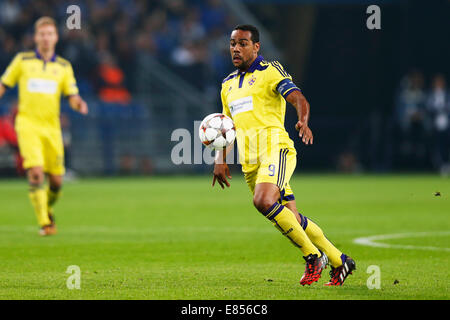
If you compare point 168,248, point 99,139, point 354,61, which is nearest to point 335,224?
point 168,248

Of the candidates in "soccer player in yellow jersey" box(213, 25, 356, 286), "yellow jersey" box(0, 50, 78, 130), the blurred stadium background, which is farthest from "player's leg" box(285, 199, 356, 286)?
the blurred stadium background

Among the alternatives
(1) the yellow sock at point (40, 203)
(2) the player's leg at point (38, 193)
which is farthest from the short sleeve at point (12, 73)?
(1) the yellow sock at point (40, 203)

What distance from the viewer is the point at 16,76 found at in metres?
11.5

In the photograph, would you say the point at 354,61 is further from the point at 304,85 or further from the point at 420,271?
the point at 420,271

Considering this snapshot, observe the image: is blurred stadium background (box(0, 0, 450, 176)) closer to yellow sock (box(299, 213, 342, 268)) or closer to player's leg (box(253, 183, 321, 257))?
yellow sock (box(299, 213, 342, 268))

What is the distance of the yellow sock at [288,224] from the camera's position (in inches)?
267

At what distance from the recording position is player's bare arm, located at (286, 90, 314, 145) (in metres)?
6.44

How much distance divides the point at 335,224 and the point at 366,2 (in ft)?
46.6

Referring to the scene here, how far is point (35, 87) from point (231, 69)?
13.7m

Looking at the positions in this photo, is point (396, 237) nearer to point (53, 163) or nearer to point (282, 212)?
point (282, 212)

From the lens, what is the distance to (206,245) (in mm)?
9797

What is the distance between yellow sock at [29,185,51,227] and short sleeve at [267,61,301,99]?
484cm

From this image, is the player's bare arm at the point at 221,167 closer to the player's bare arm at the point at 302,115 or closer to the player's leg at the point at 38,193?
the player's bare arm at the point at 302,115
